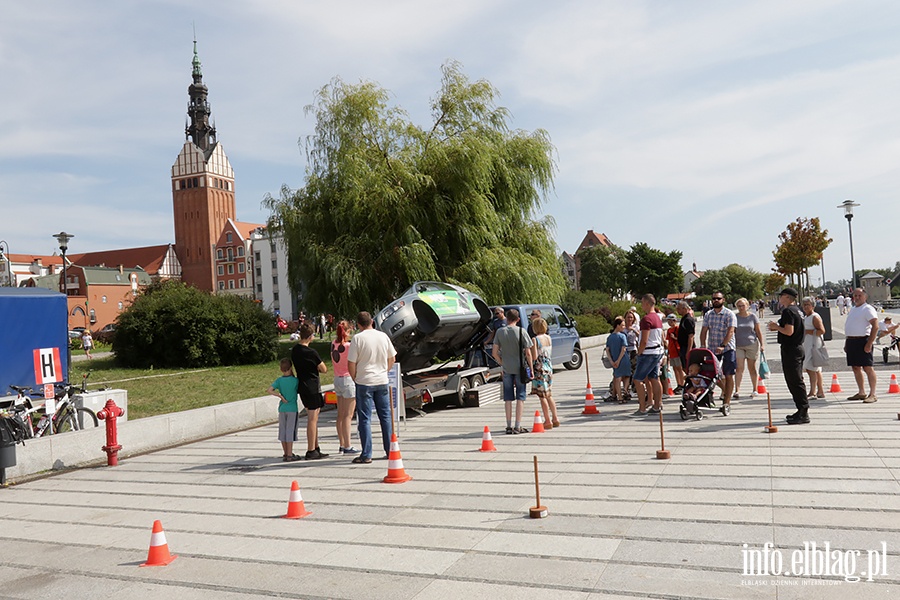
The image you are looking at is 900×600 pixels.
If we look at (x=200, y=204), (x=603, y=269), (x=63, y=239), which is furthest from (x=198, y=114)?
(x=63, y=239)

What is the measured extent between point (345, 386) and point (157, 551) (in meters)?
4.44

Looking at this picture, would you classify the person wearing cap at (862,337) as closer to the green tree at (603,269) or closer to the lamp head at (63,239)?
the lamp head at (63,239)

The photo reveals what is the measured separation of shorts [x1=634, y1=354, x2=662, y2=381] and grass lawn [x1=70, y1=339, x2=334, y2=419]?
23.6 feet

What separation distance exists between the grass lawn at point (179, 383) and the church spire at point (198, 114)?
363 ft

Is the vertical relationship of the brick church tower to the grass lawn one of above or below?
above

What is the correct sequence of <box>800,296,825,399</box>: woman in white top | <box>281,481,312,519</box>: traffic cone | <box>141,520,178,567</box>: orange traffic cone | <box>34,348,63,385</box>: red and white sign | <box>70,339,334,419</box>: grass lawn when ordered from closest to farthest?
<box>141,520,178,567</box>: orange traffic cone
<box>281,481,312,519</box>: traffic cone
<box>800,296,825,399</box>: woman in white top
<box>34,348,63,385</box>: red and white sign
<box>70,339,334,419</box>: grass lawn

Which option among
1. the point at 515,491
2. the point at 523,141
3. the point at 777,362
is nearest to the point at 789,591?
the point at 515,491

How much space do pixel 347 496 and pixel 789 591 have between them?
173 inches

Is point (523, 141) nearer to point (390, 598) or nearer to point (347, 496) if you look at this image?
point (347, 496)

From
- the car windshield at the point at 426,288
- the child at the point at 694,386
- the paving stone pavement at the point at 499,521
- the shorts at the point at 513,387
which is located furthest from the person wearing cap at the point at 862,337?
the car windshield at the point at 426,288

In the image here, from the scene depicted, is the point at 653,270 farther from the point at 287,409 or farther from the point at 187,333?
the point at 287,409

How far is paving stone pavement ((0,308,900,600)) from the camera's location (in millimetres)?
4754

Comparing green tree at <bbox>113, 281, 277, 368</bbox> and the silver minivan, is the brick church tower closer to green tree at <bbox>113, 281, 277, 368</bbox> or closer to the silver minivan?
green tree at <bbox>113, 281, 277, 368</bbox>

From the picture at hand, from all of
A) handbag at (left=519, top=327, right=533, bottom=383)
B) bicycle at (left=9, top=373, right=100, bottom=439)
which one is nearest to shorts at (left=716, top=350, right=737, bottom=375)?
handbag at (left=519, top=327, right=533, bottom=383)
